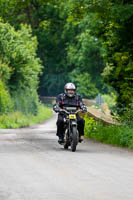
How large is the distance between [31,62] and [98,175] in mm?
34056

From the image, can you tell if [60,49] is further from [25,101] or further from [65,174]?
[65,174]

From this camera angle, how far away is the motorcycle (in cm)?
1475

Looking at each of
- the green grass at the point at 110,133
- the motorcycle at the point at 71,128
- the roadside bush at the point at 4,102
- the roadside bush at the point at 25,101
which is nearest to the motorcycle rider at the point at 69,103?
the motorcycle at the point at 71,128

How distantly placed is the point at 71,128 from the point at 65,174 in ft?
17.4

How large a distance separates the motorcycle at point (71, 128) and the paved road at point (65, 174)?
388mm

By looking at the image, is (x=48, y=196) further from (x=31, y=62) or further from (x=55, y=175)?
(x=31, y=62)

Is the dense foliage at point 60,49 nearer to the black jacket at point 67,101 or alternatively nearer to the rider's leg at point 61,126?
the black jacket at point 67,101

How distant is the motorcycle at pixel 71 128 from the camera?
14.8 m

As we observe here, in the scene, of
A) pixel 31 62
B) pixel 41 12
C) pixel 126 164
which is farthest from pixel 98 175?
pixel 41 12

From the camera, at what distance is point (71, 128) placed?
49.6 feet

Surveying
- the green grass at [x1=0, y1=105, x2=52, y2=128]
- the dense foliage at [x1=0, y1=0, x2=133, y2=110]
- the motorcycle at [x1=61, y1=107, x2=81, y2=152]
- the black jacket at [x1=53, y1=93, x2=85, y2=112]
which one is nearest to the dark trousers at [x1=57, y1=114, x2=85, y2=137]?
the motorcycle at [x1=61, y1=107, x2=81, y2=152]

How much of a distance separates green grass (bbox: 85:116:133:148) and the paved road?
1.54m

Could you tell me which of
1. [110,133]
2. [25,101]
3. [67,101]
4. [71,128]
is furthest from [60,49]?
[71,128]

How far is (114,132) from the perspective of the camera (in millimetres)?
18031
